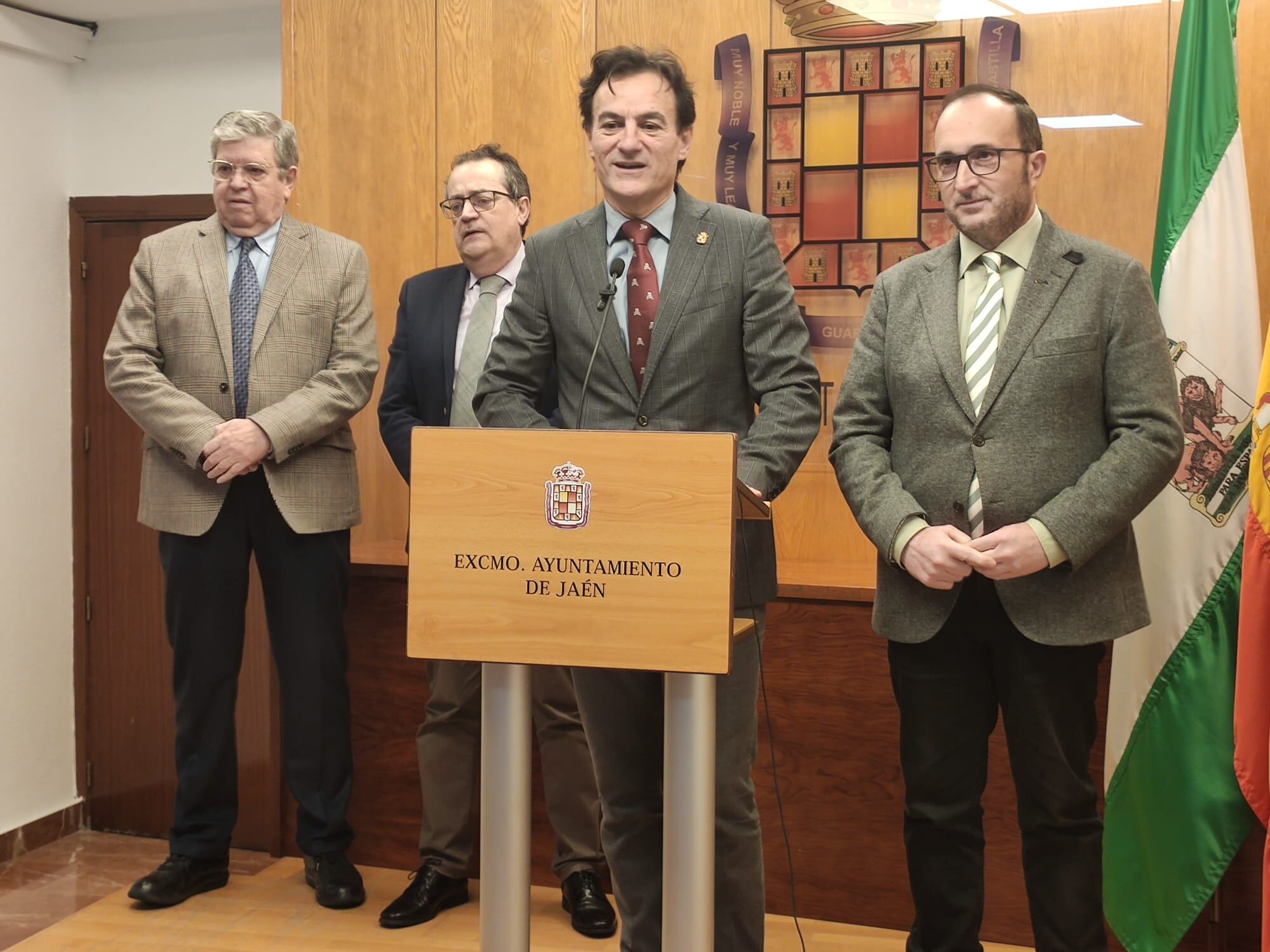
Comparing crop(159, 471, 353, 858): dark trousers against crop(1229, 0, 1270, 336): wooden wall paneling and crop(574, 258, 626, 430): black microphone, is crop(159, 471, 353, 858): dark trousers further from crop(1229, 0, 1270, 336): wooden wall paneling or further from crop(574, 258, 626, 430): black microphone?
crop(1229, 0, 1270, 336): wooden wall paneling

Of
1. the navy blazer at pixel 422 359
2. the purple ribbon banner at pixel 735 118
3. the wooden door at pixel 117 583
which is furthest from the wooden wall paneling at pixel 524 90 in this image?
the wooden door at pixel 117 583

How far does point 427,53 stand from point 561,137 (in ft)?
1.63

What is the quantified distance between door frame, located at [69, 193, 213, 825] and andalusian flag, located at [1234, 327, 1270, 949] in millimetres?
3297

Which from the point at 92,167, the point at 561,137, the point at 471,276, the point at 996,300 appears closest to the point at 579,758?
the point at 471,276

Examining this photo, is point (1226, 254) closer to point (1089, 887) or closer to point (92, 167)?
point (1089, 887)

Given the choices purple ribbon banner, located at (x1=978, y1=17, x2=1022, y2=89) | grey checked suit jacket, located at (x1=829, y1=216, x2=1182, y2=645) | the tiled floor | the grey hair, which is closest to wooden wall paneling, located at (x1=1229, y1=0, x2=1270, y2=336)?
purple ribbon banner, located at (x1=978, y1=17, x2=1022, y2=89)

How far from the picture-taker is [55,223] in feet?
13.9

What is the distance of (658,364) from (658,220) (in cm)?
27

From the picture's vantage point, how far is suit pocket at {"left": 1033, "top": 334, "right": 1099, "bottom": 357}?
2152 mm

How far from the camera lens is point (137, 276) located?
309 centimetres

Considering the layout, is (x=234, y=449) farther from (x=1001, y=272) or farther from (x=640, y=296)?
(x=1001, y=272)

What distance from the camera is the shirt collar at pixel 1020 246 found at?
2250 millimetres

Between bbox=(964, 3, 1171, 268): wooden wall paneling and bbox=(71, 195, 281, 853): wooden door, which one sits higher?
bbox=(964, 3, 1171, 268): wooden wall paneling

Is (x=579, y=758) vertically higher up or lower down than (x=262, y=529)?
lower down
